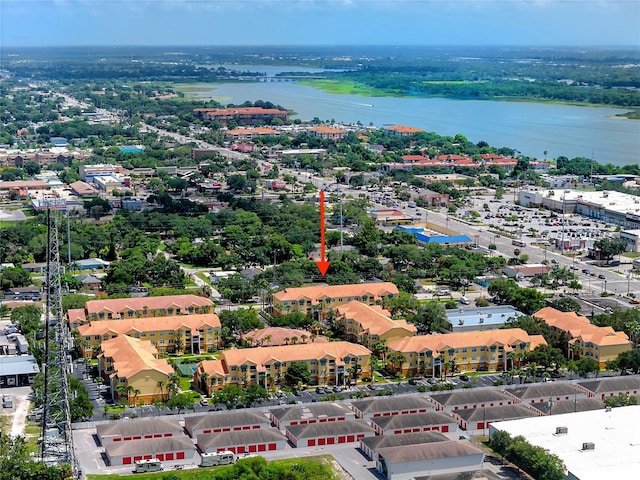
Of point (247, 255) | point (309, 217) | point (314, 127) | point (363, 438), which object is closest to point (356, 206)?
point (309, 217)

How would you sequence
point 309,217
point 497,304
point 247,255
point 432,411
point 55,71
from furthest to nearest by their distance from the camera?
point 55,71, point 309,217, point 247,255, point 497,304, point 432,411

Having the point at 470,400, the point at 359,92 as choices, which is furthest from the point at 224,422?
the point at 359,92

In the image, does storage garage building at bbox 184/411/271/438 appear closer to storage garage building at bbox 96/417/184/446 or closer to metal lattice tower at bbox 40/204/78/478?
storage garage building at bbox 96/417/184/446

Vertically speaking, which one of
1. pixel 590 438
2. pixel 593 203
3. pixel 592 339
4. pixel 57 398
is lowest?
pixel 593 203

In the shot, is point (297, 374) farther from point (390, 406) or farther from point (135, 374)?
point (135, 374)

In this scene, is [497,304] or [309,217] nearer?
[497,304]

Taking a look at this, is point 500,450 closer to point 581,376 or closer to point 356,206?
point 581,376

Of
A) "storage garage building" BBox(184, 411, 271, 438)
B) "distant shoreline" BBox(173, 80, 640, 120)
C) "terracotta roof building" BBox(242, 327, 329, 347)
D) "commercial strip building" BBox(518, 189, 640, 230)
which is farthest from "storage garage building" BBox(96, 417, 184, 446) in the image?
"distant shoreline" BBox(173, 80, 640, 120)
